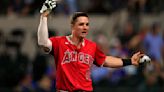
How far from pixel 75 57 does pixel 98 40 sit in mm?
6854

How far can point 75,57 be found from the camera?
914 cm

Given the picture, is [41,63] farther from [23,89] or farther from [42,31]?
[42,31]

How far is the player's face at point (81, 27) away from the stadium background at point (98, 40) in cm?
512

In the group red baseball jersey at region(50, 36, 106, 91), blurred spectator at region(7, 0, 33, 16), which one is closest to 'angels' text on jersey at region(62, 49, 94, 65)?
red baseball jersey at region(50, 36, 106, 91)

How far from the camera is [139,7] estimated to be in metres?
16.9

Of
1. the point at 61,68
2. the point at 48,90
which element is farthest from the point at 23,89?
the point at 61,68

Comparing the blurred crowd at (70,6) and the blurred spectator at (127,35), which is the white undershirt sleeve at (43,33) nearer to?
the blurred spectator at (127,35)

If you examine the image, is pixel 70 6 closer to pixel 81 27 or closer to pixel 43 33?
pixel 81 27

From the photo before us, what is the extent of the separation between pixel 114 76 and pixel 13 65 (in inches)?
97.6

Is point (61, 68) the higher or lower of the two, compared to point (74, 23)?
lower

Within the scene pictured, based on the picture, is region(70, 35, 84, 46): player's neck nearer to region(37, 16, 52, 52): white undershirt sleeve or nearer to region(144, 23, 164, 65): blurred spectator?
region(37, 16, 52, 52): white undershirt sleeve

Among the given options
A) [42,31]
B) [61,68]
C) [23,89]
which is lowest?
[23,89]

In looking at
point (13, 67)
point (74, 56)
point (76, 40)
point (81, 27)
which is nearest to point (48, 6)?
point (81, 27)

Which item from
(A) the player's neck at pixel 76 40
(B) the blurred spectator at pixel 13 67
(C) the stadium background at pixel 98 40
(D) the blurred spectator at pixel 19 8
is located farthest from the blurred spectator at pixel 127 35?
(A) the player's neck at pixel 76 40
